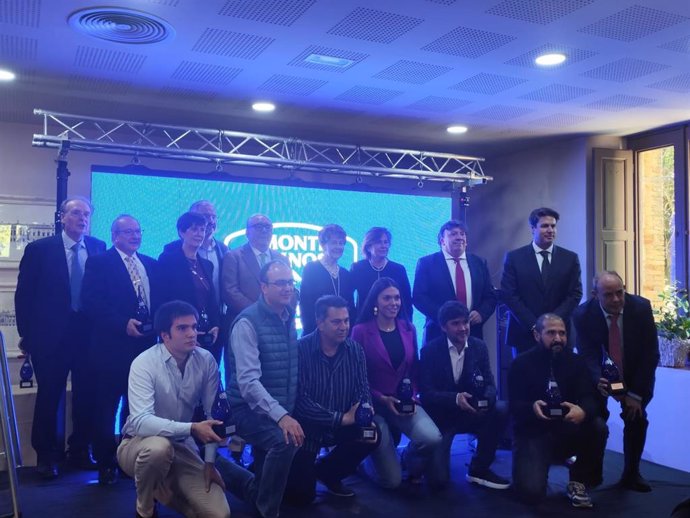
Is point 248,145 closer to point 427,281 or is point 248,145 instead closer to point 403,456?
point 427,281

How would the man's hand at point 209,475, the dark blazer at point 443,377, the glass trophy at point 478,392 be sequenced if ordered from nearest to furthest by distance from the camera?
the man's hand at point 209,475
the glass trophy at point 478,392
the dark blazer at point 443,377

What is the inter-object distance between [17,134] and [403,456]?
446 centimetres

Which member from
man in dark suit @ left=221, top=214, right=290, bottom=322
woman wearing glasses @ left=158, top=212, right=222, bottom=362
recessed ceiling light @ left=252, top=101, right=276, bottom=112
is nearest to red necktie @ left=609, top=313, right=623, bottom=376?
man in dark suit @ left=221, top=214, right=290, bottom=322

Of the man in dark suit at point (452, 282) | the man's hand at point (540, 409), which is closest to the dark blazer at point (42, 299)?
the man in dark suit at point (452, 282)

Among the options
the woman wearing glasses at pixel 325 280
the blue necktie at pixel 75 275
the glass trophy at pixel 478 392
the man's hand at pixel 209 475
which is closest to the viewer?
the man's hand at pixel 209 475

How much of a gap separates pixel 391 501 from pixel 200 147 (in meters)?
3.84

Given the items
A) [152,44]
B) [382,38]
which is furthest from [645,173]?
[152,44]

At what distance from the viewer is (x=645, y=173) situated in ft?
20.8

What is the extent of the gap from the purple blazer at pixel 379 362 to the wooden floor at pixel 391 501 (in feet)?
1.93

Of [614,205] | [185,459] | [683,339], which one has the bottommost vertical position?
[185,459]

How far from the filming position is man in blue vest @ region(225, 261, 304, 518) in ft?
10.7

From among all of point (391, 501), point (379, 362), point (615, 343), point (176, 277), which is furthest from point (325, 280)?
point (615, 343)

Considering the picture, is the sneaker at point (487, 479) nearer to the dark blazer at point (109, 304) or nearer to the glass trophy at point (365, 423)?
the glass trophy at point (365, 423)

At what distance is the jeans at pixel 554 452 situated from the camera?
366 cm
